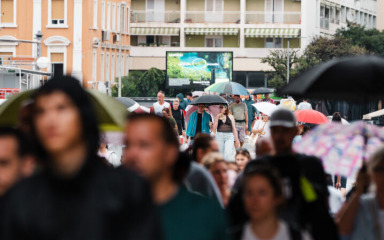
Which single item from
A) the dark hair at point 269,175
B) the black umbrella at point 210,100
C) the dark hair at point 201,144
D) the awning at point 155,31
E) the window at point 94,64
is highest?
the awning at point 155,31

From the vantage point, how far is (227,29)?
9525 centimetres

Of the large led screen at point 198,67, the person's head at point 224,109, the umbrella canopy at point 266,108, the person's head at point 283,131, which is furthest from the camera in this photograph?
the large led screen at point 198,67

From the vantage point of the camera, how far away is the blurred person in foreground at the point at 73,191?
4.08 m

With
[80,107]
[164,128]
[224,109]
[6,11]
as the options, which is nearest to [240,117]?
[224,109]

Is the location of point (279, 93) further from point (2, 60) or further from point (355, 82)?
point (2, 60)

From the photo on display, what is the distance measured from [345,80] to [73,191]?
426 centimetres

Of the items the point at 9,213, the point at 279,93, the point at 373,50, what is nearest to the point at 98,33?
the point at 373,50

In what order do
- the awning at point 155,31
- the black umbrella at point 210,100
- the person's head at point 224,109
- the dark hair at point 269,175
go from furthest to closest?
the awning at point 155,31 → the black umbrella at point 210,100 → the person's head at point 224,109 → the dark hair at point 269,175

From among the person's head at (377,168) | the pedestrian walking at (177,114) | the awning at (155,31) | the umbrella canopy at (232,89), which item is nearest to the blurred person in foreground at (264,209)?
the person's head at (377,168)

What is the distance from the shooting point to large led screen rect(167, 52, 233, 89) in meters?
84.1

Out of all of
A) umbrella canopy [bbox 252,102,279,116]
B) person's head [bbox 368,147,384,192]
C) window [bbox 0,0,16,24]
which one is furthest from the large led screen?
person's head [bbox 368,147,384,192]

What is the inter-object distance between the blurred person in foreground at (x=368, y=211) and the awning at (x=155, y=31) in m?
87.5

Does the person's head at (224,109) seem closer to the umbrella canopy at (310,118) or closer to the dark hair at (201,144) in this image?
the umbrella canopy at (310,118)

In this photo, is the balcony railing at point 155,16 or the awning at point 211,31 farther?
the balcony railing at point 155,16
